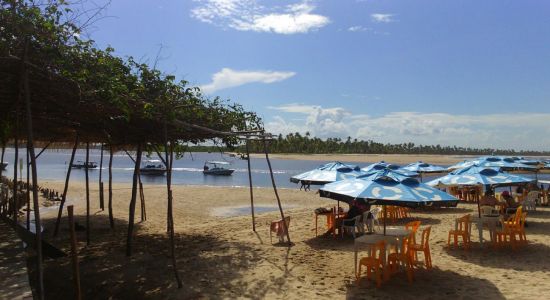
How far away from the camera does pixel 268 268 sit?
8070 millimetres

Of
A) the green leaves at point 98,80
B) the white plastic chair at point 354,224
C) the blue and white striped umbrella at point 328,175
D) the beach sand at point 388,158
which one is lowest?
the beach sand at point 388,158

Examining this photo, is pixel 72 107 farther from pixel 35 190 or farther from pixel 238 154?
pixel 238 154

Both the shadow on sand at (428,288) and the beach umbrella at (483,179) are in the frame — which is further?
the beach umbrella at (483,179)

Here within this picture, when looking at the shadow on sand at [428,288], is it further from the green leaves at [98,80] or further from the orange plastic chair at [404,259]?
the green leaves at [98,80]

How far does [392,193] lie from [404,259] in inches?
45.3

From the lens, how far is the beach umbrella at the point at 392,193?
21.8 feet

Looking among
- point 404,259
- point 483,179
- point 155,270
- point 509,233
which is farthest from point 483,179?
point 155,270

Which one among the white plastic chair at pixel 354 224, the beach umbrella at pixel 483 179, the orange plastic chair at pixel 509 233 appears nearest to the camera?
the orange plastic chair at pixel 509 233

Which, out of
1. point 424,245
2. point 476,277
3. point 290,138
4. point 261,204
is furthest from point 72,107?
point 290,138

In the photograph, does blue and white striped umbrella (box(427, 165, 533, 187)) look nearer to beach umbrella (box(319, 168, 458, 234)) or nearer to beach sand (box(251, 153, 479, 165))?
beach umbrella (box(319, 168, 458, 234))

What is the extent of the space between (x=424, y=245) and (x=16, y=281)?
6.70 metres

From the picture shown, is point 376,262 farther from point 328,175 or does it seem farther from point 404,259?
point 328,175

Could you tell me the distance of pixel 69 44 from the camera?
598 centimetres

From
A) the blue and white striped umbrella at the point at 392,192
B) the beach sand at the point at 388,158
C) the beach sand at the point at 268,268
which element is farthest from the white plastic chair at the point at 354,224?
the beach sand at the point at 388,158
